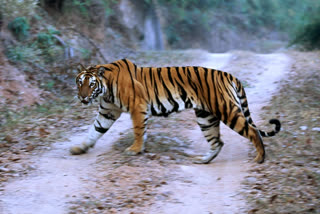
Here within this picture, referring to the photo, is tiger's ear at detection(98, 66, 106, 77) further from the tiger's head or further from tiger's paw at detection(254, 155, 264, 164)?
tiger's paw at detection(254, 155, 264, 164)

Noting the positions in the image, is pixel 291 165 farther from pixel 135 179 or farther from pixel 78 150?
pixel 78 150

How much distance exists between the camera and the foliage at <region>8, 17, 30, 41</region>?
11836mm

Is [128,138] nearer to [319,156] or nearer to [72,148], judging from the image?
[72,148]

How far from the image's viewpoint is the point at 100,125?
6801mm

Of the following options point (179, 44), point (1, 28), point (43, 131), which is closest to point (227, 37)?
point (179, 44)

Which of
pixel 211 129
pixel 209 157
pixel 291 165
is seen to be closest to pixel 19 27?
pixel 211 129

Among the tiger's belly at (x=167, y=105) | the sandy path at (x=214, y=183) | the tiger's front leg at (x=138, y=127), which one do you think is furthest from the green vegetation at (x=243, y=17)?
the tiger's front leg at (x=138, y=127)

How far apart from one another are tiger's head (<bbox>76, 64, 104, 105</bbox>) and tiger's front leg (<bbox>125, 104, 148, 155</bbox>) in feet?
2.09

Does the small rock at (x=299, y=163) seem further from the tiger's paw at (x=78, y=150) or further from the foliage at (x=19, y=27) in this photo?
the foliage at (x=19, y=27)

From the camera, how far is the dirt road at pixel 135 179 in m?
4.94

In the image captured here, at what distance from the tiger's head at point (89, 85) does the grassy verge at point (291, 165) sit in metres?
2.61

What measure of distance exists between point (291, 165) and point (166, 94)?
2140mm

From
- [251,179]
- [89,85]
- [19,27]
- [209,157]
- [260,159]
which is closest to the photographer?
[251,179]

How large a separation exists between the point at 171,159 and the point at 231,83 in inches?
59.0
